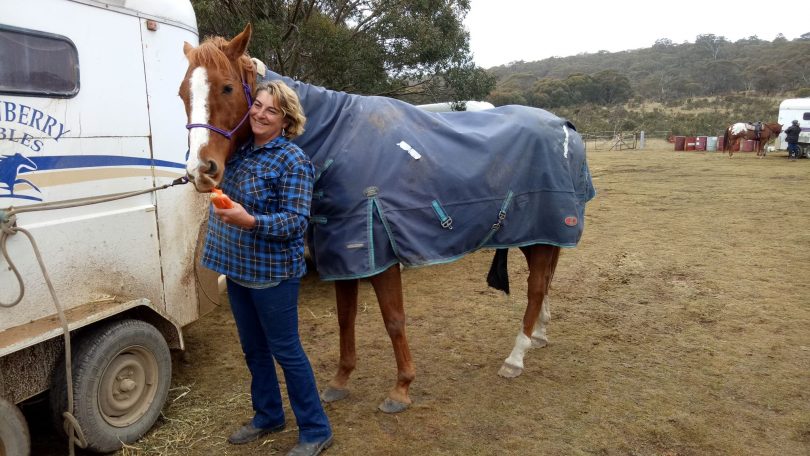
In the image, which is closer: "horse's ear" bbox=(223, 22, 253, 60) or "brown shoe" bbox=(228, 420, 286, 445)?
"horse's ear" bbox=(223, 22, 253, 60)

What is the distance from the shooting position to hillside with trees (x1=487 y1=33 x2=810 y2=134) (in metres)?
38.8

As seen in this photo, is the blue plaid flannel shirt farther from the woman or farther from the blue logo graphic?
the blue logo graphic

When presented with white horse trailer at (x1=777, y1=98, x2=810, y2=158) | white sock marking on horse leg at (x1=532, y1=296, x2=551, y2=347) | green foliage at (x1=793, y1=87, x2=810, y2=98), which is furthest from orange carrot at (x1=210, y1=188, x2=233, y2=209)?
green foliage at (x1=793, y1=87, x2=810, y2=98)

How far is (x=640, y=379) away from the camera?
3.57 metres

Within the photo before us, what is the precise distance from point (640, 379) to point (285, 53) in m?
7.84

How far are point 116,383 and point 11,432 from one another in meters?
0.58

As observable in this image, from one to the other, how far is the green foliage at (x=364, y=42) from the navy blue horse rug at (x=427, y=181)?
18.6ft

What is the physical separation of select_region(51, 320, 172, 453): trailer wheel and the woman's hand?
116 centimetres

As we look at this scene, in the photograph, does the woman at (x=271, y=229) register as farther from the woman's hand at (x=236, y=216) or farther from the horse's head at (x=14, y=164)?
the horse's head at (x=14, y=164)

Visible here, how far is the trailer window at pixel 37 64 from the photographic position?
2381 mm

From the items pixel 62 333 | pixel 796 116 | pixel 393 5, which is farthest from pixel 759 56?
pixel 62 333

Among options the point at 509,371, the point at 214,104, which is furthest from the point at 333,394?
the point at 214,104

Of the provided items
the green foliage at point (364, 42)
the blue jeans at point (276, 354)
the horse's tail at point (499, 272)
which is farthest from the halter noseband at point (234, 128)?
the green foliage at point (364, 42)

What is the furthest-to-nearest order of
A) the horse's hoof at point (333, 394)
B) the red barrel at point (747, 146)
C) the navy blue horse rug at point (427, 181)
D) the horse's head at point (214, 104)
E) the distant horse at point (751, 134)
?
the red barrel at point (747, 146)
the distant horse at point (751, 134)
the horse's hoof at point (333, 394)
the navy blue horse rug at point (427, 181)
the horse's head at point (214, 104)
